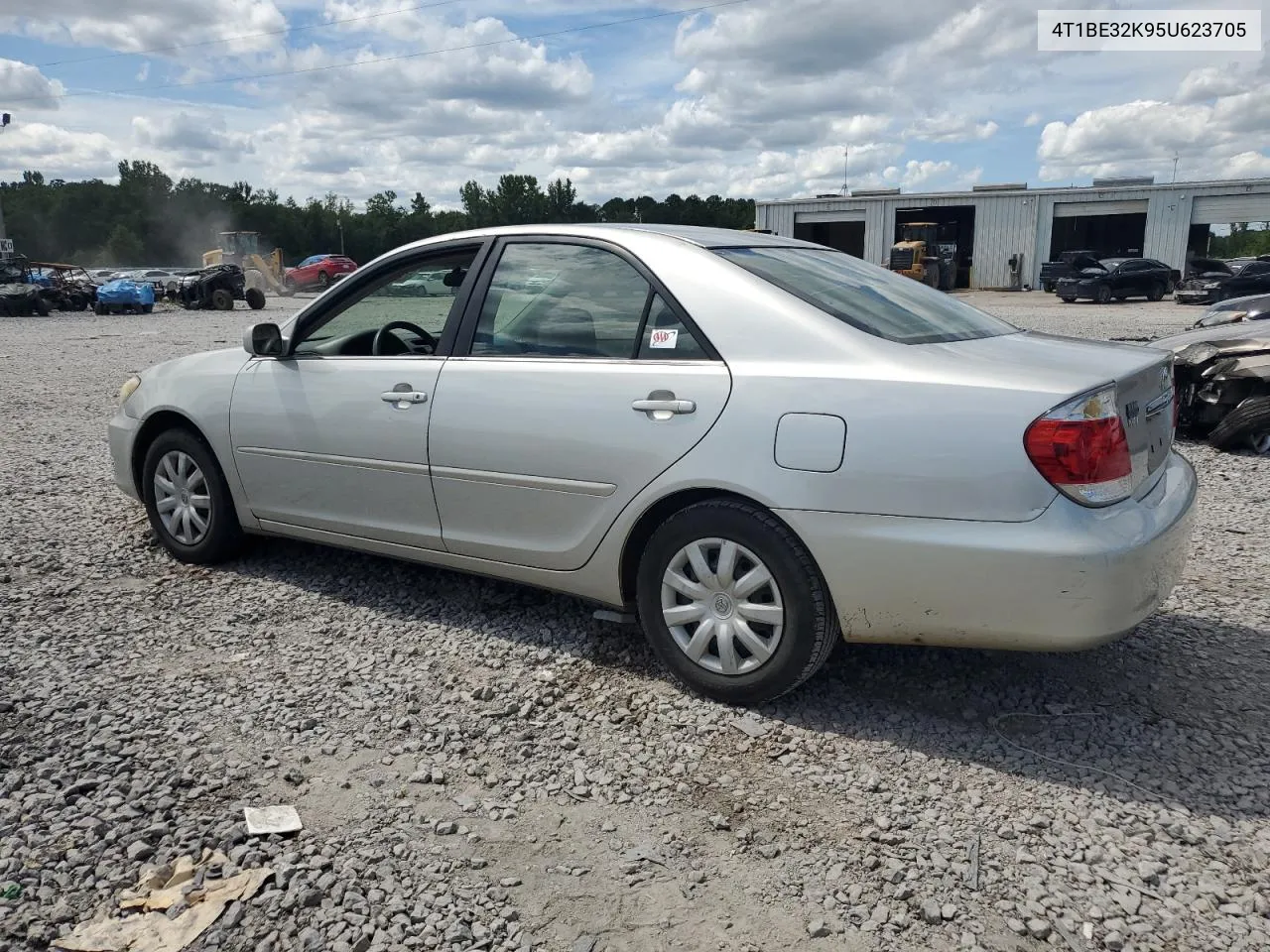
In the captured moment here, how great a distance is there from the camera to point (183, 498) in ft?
16.4

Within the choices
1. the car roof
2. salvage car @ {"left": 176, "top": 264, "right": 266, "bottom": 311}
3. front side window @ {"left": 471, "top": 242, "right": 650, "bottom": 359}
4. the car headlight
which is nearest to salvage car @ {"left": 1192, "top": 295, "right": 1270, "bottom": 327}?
the car roof

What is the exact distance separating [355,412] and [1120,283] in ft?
107

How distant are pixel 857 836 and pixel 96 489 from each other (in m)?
5.87

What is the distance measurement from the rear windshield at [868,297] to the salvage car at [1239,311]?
791 cm

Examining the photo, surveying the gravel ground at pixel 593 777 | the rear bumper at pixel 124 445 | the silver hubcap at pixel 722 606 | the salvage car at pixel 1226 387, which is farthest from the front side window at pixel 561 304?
the salvage car at pixel 1226 387

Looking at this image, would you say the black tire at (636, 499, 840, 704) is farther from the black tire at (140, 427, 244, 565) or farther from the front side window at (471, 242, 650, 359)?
the black tire at (140, 427, 244, 565)

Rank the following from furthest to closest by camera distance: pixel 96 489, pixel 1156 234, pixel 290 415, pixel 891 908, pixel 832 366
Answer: pixel 1156 234 < pixel 96 489 < pixel 290 415 < pixel 832 366 < pixel 891 908

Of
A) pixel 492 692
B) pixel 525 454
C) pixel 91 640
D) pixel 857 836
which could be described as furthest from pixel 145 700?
pixel 857 836

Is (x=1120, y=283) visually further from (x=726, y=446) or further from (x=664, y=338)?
(x=726, y=446)

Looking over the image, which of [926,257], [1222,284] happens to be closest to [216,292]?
[926,257]

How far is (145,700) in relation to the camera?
3.55 metres

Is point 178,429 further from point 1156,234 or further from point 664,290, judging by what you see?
point 1156,234

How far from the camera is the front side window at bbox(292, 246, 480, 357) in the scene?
4277 millimetres

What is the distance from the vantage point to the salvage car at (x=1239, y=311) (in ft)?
34.8
